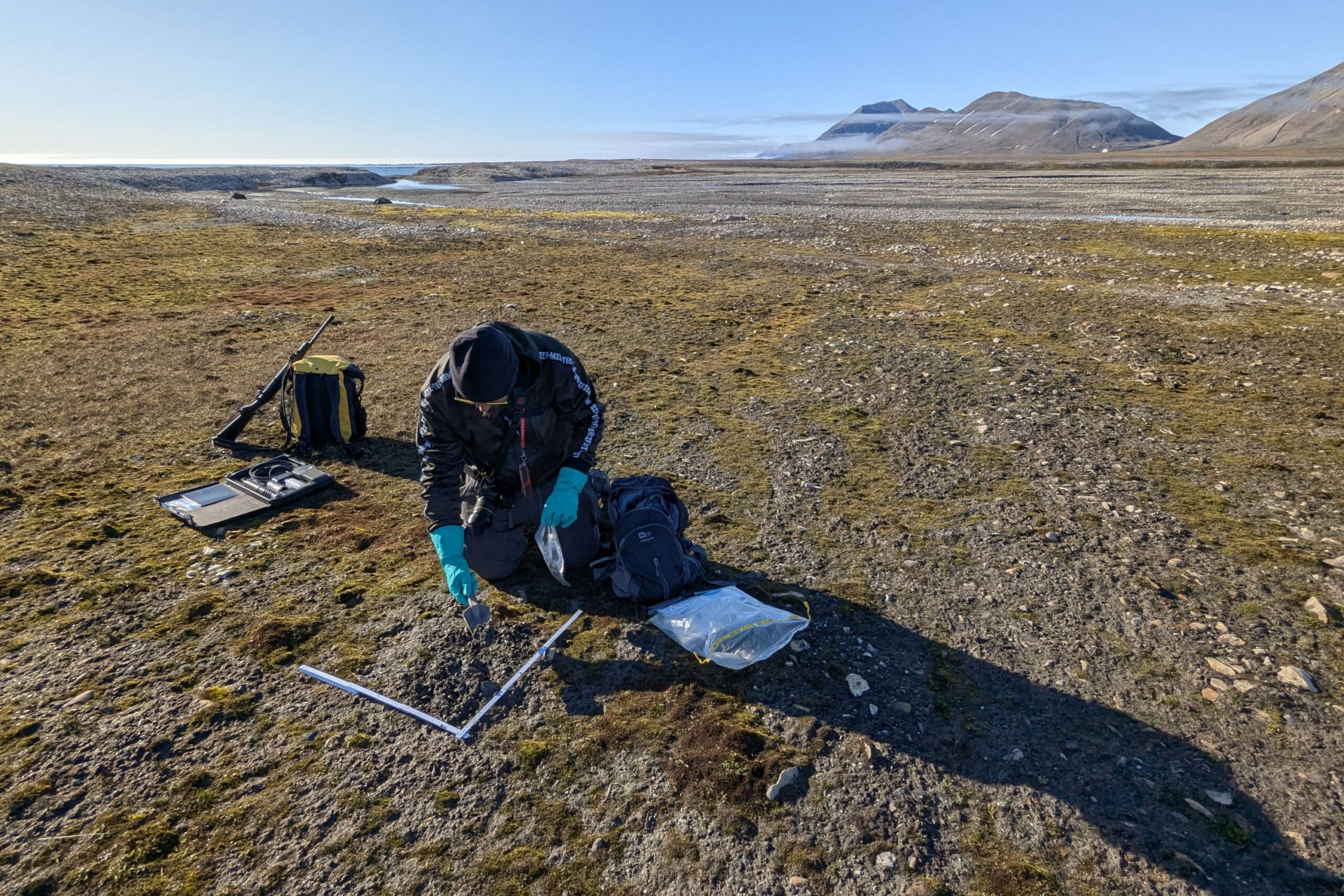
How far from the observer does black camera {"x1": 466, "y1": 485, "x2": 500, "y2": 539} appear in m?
4.59

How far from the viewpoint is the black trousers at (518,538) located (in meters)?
4.68

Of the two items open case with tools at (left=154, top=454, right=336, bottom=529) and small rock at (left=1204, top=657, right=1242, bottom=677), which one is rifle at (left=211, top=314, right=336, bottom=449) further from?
small rock at (left=1204, top=657, right=1242, bottom=677)

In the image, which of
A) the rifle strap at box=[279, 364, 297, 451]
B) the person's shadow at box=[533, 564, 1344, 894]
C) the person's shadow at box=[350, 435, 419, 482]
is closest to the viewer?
the person's shadow at box=[533, 564, 1344, 894]

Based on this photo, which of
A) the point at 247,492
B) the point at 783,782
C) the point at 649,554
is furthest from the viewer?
the point at 247,492

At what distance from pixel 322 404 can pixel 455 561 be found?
3.53m

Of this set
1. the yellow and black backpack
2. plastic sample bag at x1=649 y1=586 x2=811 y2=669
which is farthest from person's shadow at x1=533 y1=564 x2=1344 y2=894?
the yellow and black backpack

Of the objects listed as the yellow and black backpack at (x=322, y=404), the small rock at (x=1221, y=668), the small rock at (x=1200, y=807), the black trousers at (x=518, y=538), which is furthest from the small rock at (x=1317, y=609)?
the yellow and black backpack at (x=322, y=404)

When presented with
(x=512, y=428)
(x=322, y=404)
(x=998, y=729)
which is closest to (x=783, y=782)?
(x=998, y=729)

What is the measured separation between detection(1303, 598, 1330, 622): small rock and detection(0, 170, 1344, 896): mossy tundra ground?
28mm

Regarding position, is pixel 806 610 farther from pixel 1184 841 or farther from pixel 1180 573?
pixel 1180 573

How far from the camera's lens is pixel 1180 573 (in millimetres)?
4719

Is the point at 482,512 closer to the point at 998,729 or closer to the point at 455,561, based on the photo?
the point at 455,561

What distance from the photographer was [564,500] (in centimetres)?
448

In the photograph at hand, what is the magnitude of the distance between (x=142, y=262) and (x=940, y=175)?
81061mm
